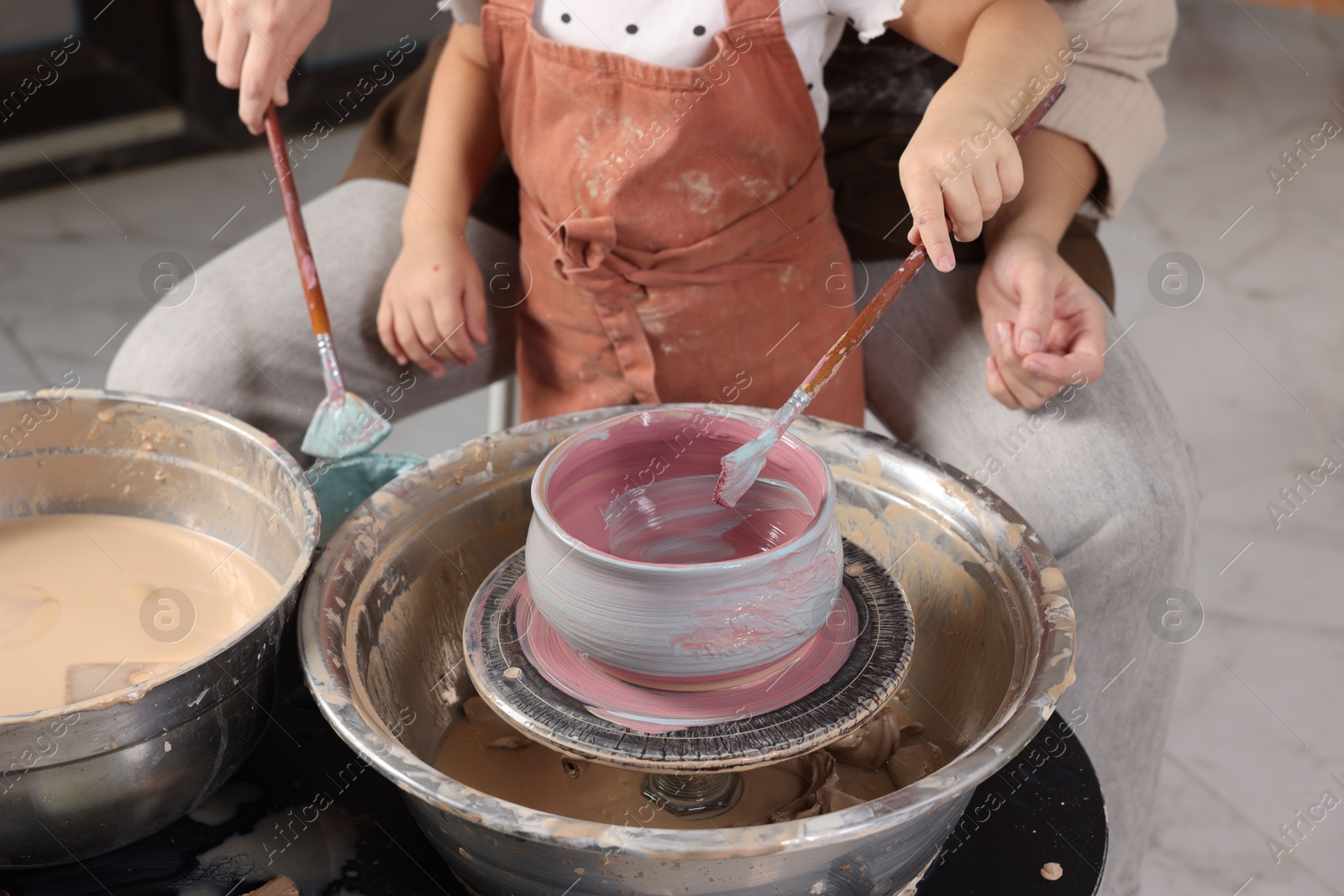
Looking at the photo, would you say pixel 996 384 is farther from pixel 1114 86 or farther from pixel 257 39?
pixel 257 39

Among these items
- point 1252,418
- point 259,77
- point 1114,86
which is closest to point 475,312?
point 259,77

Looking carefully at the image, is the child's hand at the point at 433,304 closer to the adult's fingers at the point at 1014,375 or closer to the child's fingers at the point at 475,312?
the child's fingers at the point at 475,312

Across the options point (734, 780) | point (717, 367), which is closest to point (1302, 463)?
point (717, 367)

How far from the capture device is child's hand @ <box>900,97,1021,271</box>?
0.78m

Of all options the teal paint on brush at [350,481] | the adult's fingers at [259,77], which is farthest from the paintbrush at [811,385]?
the adult's fingers at [259,77]

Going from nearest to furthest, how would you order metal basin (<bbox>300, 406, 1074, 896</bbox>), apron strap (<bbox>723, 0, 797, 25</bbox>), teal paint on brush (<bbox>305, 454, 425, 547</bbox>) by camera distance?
metal basin (<bbox>300, 406, 1074, 896</bbox>), apron strap (<bbox>723, 0, 797, 25</bbox>), teal paint on brush (<bbox>305, 454, 425, 547</bbox>)

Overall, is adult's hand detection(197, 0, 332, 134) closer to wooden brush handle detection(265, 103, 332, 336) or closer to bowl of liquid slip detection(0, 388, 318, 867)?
wooden brush handle detection(265, 103, 332, 336)

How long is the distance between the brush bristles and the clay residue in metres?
0.28

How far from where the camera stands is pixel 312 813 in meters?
0.81

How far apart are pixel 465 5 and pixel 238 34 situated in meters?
0.21

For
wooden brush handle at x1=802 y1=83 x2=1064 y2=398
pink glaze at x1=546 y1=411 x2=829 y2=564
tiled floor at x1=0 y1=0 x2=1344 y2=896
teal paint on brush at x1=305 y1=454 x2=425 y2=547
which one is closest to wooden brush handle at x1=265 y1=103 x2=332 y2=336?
teal paint on brush at x1=305 y1=454 x2=425 y2=547

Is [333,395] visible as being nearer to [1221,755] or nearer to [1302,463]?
[1221,755]

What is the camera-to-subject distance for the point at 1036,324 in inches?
38.6

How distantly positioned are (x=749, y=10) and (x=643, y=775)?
1.87 ft
